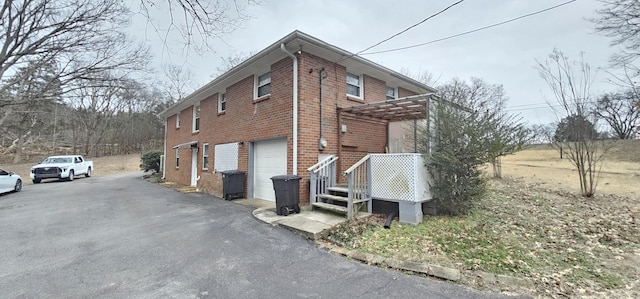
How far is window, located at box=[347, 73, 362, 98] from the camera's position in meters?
8.94

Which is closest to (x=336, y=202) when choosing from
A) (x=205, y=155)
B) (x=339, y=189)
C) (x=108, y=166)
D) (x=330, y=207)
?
(x=339, y=189)

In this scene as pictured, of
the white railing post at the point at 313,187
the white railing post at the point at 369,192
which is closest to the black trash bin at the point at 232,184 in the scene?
the white railing post at the point at 313,187

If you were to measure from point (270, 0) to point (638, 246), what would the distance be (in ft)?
22.5

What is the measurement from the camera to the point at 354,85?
912cm

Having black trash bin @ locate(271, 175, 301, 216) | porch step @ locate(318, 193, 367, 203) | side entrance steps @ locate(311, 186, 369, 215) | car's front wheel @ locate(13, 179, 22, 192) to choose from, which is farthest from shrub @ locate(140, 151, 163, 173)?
porch step @ locate(318, 193, 367, 203)

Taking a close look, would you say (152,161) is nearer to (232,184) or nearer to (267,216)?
(232,184)

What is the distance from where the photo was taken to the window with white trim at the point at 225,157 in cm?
998

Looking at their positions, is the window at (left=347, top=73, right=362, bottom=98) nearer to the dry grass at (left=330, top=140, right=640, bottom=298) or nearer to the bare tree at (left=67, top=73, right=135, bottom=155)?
the dry grass at (left=330, top=140, right=640, bottom=298)

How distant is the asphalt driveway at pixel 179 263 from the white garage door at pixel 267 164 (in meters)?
1.92

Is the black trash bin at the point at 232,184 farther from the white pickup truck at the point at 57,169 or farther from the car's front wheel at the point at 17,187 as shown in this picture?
the white pickup truck at the point at 57,169

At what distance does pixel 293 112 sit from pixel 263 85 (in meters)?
2.24

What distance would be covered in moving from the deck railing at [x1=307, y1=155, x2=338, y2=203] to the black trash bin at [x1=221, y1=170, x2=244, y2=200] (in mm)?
3248

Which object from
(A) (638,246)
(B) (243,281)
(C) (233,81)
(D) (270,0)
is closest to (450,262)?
(B) (243,281)

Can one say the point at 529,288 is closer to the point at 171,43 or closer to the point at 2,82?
the point at 171,43
